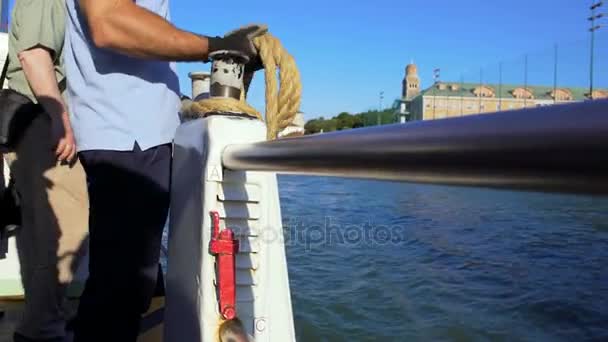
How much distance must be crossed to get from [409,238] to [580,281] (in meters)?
2.78

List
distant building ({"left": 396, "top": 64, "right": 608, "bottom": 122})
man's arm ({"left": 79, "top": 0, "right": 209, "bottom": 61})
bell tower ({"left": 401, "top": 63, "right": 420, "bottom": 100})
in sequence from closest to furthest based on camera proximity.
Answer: man's arm ({"left": 79, "top": 0, "right": 209, "bottom": 61}) < distant building ({"left": 396, "top": 64, "right": 608, "bottom": 122}) < bell tower ({"left": 401, "top": 63, "right": 420, "bottom": 100})

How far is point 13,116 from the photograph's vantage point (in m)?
1.56

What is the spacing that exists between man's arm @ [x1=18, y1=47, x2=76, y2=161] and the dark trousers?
44cm

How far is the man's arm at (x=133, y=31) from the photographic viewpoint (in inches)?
37.7

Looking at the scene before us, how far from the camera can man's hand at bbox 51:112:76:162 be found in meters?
1.52

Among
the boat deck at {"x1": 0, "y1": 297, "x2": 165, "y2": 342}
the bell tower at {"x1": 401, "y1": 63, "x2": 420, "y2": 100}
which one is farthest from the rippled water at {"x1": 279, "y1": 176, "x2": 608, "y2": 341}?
the bell tower at {"x1": 401, "y1": 63, "x2": 420, "y2": 100}

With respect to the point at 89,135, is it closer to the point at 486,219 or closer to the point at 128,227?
the point at 128,227

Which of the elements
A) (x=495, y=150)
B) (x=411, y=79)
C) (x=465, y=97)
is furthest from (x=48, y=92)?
(x=411, y=79)

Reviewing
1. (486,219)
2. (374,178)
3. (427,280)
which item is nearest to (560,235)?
(486,219)

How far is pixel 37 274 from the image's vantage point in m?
1.63

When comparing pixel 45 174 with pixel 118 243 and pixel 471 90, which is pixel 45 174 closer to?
pixel 118 243

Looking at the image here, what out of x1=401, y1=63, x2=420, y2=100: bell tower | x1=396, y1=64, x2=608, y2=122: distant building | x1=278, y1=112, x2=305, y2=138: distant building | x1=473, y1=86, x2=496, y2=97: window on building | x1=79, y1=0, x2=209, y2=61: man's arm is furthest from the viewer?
x1=401, y1=63, x2=420, y2=100: bell tower

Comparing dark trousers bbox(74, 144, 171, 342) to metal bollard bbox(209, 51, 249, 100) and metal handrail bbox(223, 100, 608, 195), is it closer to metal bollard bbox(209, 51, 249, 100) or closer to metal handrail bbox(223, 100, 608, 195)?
metal bollard bbox(209, 51, 249, 100)

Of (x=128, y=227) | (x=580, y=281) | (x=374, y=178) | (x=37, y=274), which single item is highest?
(x=374, y=178)
